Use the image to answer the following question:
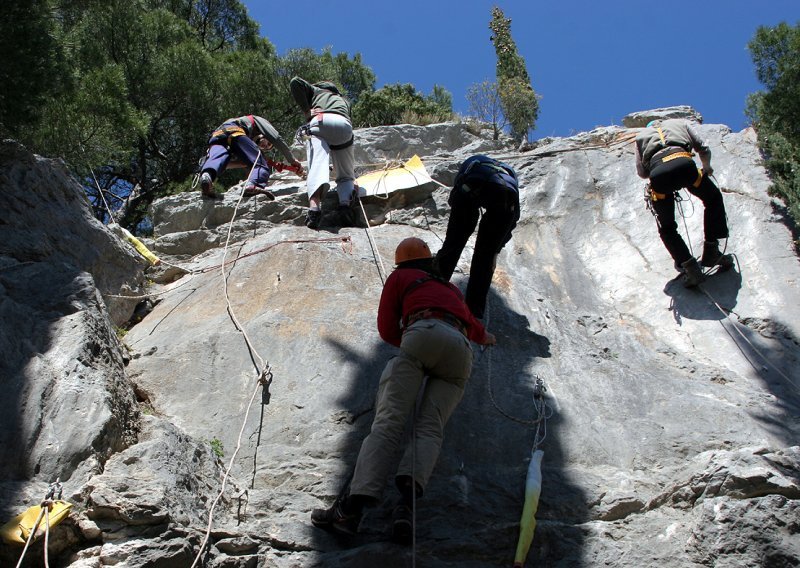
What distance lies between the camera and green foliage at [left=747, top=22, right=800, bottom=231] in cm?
657

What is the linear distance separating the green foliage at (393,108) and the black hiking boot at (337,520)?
30.2ft

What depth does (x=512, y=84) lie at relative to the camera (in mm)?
14547

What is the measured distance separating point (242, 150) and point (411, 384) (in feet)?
13.9

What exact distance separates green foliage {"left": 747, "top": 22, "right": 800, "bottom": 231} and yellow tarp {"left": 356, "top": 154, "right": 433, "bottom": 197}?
3007 mm

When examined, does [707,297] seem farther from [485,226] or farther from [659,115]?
[659,115]

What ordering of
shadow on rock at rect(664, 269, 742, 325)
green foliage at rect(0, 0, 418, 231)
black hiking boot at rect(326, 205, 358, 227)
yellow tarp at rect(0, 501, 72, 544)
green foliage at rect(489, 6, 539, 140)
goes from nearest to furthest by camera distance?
yellow tarp at rect(0, 501, 72, 544) → shadow on rock at rect(664, 269, 742, 325) → black hiking boot at rect(326, 205, 358, 227) → green foliage at rect(0, 0, 418, 231) → green foliage at rect(489, 6, 539, 140)

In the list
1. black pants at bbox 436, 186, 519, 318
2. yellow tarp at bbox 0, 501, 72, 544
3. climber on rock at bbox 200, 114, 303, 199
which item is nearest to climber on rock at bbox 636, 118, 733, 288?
black pants at bbox 436, 186, 519, 318

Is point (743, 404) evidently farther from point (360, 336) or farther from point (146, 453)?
point (146, 453)

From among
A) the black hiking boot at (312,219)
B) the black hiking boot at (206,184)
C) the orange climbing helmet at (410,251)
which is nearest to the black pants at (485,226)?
the orange climbing helmet at (410,251)

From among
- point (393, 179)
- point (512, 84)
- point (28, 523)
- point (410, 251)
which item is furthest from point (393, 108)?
point (28, 523)

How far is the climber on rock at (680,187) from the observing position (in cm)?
592

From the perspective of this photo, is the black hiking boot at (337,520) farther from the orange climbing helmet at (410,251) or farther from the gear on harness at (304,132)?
the gear on harness at (304,132)

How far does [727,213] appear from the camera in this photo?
21.8 feet

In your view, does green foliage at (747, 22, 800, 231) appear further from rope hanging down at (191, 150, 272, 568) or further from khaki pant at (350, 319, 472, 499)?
rope hanging down at (191, 150, 272, 568)
